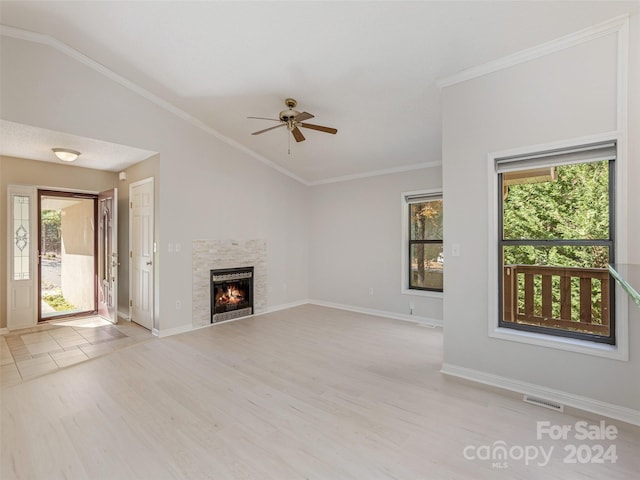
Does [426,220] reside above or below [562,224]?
above

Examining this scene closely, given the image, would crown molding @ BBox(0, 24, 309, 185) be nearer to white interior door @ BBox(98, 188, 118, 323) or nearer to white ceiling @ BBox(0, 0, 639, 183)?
white ceiling @ BBox(0, 0, 639, 183)

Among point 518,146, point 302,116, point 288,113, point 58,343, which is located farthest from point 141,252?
point 518,146

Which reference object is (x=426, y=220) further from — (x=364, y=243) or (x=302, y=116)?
(x=302, y=116)

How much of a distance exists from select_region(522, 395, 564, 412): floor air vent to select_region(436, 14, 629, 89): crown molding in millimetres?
2914

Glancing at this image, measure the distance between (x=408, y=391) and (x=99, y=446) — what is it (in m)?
2.40

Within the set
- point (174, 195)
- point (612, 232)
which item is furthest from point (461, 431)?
point (174, 195)

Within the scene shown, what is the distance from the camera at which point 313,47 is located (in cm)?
291

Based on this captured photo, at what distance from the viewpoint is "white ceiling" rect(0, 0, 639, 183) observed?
7.87 feet

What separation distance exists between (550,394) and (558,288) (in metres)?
0.96

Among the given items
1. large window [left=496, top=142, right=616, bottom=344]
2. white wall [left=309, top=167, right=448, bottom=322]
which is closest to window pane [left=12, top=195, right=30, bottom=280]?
white wall [left=309, top=167, right=448, bottom=322]

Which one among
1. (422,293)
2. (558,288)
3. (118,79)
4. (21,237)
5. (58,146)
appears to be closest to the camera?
(558,288)

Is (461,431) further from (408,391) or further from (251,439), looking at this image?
(251,439)

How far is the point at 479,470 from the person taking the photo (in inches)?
70.4

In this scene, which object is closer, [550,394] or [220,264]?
[550,394]
